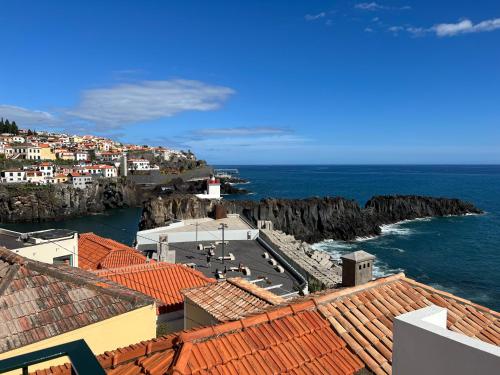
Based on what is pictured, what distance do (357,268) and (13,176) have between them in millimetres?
76872

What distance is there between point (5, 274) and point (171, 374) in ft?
14.6

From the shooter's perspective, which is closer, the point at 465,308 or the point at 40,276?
the point at 465,308

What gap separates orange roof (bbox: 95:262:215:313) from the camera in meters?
11.0

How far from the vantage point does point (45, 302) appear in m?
6.45

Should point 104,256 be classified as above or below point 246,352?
below

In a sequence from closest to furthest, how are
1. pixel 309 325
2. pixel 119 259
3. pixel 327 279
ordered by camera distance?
1. pixel 309 325
2. pixel 119 259
3. pixel 327 279

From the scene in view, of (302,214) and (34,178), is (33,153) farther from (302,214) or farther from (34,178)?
(302,214)

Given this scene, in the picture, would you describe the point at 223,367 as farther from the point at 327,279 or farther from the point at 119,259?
the point at 327,279

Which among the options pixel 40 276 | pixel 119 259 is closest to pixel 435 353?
pixel 40 276

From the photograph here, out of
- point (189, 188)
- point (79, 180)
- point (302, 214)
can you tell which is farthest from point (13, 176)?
point (302, 214)

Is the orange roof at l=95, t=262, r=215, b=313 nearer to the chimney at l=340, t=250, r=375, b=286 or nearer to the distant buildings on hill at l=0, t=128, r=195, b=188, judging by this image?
the chimney at l=340, t=250, r=375, b=286

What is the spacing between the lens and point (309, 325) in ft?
16.9

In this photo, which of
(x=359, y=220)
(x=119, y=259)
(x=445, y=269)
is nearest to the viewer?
(x=119, y=259)

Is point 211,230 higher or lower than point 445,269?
higher
